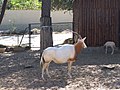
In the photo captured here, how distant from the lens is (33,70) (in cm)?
1155

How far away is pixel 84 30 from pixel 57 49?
798 cm

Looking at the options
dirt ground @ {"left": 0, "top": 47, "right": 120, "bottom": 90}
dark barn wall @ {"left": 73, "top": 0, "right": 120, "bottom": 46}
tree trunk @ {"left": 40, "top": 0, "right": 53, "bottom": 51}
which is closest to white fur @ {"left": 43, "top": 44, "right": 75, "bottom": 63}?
dirt ground @ {"left": 0, "top": 47, "right": 120, "bottom": 90}

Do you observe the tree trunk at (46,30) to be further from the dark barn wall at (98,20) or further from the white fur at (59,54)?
the dark barn wall at (98,20)

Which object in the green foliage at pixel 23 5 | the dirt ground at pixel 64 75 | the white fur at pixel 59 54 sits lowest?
the dirt ground at pixel 64 75

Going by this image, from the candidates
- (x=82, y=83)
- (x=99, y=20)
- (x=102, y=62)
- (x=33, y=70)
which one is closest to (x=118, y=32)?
(x=99, y=20)

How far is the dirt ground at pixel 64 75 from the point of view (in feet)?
30.9

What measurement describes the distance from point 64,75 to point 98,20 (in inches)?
306

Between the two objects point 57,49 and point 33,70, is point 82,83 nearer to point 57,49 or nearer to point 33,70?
point 57,49

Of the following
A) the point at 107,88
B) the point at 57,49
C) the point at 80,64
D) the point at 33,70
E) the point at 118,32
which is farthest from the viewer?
the point at 118,32

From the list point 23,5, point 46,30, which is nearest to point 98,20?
point 46,30

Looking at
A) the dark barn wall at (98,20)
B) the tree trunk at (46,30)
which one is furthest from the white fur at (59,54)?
the dark barn wall at (98,20)

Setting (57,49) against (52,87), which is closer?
(52,87)

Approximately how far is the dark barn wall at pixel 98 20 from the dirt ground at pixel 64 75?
3598mm

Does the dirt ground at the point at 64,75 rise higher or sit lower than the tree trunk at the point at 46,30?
lower
